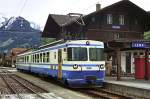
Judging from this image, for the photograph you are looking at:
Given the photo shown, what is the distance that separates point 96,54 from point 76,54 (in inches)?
43.4

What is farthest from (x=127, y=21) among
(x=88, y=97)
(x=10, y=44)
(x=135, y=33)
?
(x=10, y=44)

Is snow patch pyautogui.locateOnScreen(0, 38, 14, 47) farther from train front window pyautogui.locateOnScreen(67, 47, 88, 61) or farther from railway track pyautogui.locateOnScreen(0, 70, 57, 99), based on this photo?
train front window pyautogui.locateOnScreen(67, 47, 88, 61)

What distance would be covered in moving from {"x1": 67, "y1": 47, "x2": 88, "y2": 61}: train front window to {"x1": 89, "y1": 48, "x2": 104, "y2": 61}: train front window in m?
0.33

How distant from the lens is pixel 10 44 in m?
126

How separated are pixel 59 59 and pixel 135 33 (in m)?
24.8

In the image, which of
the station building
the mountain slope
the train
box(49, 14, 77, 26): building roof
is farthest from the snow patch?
the train

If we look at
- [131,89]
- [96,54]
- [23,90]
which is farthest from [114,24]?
[131,89]

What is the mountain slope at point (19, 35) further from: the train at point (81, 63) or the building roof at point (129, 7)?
the train at point (81, 63)

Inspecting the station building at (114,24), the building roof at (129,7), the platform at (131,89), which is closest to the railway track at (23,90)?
the platform at (131,89)

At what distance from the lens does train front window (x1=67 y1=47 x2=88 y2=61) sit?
19.6m

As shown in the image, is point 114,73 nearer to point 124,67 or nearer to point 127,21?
point 124,67

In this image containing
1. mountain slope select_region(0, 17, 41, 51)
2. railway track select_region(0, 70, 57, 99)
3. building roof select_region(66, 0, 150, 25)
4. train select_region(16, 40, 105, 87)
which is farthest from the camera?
mountain slope select_region(0, 17, 41, 51)

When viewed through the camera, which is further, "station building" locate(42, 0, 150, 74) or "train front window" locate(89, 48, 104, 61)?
"station building" locate(42, 0, 150, 74)

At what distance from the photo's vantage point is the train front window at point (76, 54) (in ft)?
64.4
